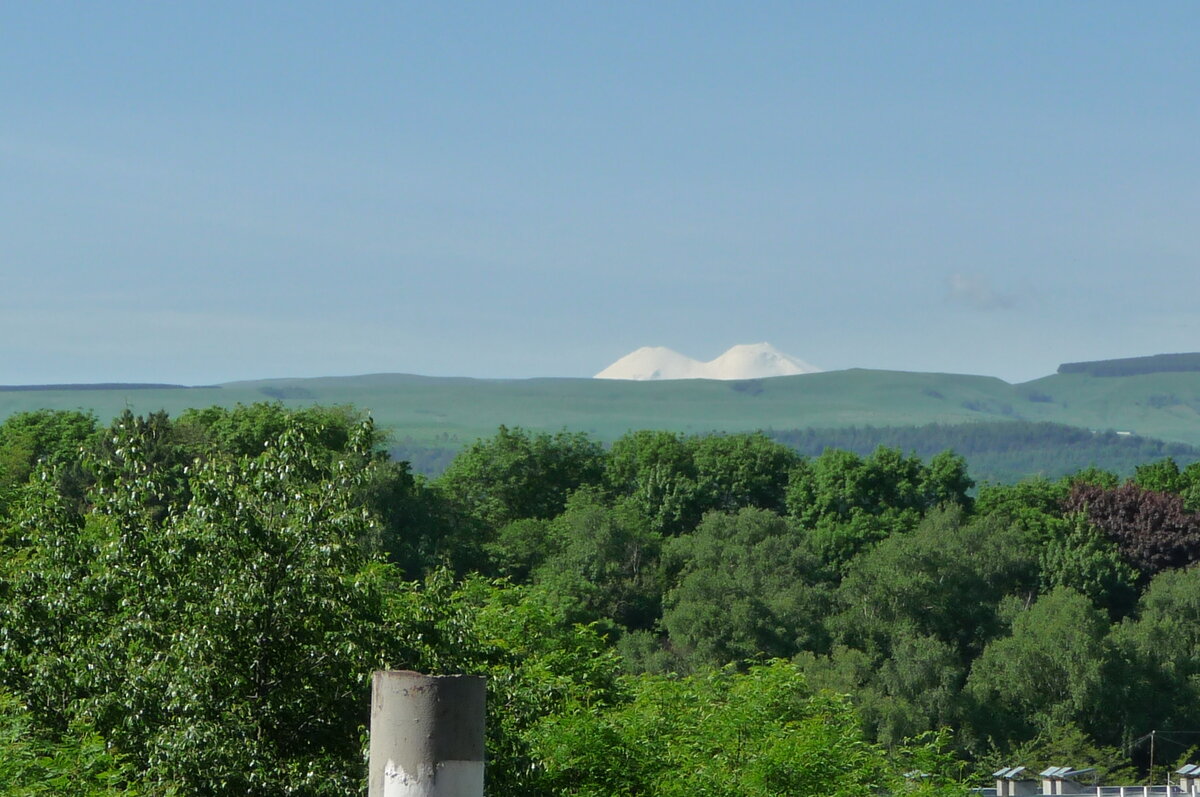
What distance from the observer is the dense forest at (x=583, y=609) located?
2178 centimetres

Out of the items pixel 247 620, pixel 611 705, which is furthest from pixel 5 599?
pixel 611 705

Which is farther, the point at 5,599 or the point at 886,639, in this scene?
the point at 886,639

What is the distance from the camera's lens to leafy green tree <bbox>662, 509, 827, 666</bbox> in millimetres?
87500

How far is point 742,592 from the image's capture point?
91000 millimetres

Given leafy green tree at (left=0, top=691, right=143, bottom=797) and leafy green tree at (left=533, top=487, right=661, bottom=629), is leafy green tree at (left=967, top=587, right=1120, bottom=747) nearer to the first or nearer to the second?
leafy green tree at (left=533, top=487, right=661, bottom=629)

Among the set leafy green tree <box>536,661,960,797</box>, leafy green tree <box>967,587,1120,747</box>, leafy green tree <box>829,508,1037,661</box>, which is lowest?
leafy green tree <box>967,587,1120,747</box>

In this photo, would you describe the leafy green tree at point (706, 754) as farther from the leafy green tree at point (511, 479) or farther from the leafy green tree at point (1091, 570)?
the leafy green tree at point (511, 479)

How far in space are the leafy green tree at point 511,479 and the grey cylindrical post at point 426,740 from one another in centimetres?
10185

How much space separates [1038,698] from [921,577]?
9370 mm

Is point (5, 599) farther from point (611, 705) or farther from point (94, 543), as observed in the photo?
point (611, 705)

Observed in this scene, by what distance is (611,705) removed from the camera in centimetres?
4631

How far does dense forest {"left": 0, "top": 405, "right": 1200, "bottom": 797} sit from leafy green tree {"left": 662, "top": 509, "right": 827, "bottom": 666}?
21cm

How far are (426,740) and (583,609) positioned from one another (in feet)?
253

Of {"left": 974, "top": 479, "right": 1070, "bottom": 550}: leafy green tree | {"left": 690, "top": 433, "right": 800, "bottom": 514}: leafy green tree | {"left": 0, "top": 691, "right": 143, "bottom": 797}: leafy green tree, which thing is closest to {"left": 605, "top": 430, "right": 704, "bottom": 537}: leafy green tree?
{"left": 690, "top": 433, "right": 800, "bottom": 514}: leafy green tree
